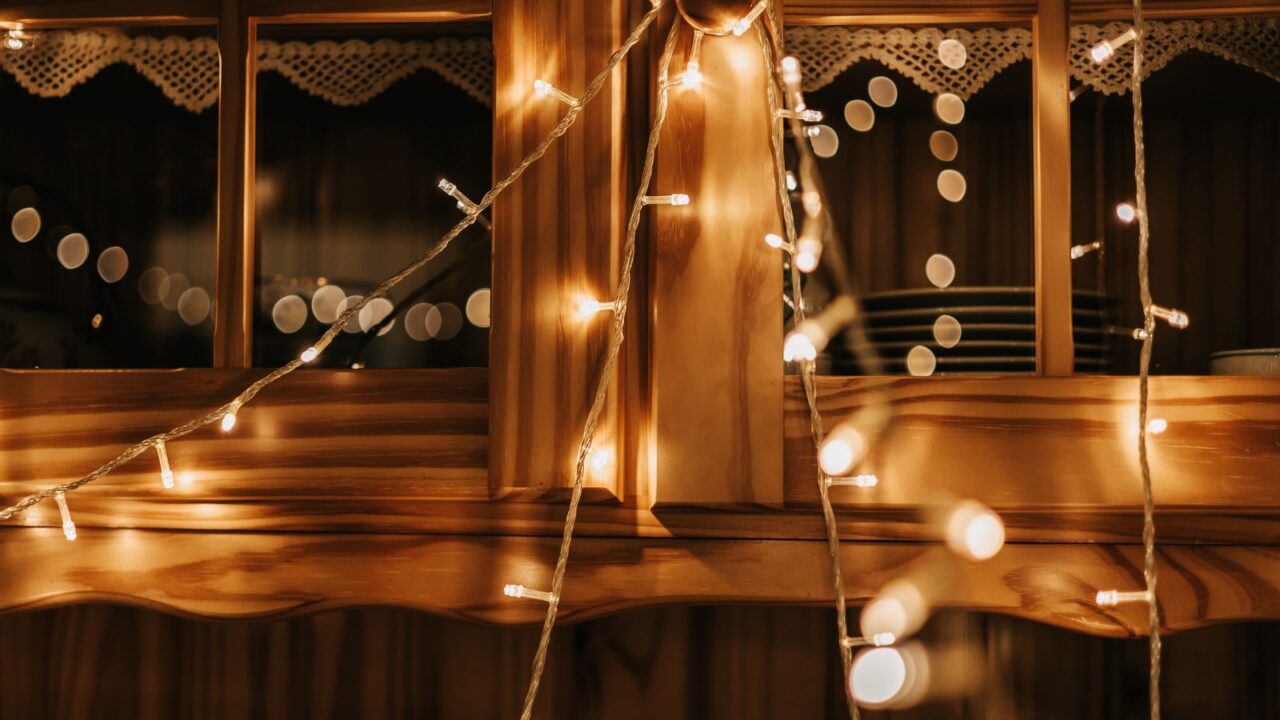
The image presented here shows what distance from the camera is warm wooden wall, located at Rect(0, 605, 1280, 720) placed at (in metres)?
Answer: 0.69

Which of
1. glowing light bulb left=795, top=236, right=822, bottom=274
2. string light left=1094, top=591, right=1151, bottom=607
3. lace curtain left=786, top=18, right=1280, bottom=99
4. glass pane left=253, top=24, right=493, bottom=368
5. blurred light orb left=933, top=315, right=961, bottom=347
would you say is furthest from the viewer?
glass pane left=253, top=24, right=493, bottom=368

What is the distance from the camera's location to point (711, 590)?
61cm

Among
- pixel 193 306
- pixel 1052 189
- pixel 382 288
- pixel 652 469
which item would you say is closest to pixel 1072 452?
pixel 1052 189

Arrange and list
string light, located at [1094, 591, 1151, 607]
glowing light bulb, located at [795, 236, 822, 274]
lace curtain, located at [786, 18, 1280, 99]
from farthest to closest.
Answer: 1. glowing light bulb, located at [795, 236, 822, 274]
2. lace curtain, located at [786, 18, 1280, 99]
3. string light, located at [1094, 591, 1151, 607]

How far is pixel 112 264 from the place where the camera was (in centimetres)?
112

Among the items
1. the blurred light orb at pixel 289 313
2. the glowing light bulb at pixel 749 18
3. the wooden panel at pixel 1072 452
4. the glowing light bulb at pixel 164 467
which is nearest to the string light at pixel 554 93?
the glowing light bulb at pixel 749 18

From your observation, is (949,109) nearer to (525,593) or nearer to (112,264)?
(525,593)

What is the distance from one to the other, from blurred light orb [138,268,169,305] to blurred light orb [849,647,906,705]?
3.32 feet

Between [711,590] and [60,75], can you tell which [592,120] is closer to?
[711,590]

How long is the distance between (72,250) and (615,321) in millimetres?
926

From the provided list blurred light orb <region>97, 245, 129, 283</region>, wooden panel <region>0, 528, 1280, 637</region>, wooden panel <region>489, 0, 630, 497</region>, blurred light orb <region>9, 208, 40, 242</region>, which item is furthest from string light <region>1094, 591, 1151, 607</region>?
blurred light orb <region>9, 208, 40, 242</region>

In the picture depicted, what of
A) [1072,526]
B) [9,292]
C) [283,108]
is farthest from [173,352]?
[1072,526]

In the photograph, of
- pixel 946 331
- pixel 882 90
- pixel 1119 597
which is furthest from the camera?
pixel 882 90

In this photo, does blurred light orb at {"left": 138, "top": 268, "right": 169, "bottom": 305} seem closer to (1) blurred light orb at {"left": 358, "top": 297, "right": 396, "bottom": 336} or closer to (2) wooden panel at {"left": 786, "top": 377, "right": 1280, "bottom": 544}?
(1) blurred light orb at {"left": 358, "top": 297, "right": 396, "bottom": 336}
